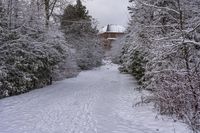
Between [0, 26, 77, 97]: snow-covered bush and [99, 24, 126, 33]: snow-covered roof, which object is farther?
[99, 24, 126, 33]: snow-covered roof

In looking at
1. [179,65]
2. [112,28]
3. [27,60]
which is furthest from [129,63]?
[112,28]

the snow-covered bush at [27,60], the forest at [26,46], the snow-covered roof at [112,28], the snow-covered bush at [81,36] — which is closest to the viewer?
the snow-covered bush at [27,60]

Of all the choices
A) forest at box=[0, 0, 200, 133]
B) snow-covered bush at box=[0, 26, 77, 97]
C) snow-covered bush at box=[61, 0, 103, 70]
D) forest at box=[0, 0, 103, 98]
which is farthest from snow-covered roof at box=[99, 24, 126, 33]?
snow-covered bush at box=[0, 26, 77, 97]

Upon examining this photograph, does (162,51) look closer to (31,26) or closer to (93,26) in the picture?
(31,26)

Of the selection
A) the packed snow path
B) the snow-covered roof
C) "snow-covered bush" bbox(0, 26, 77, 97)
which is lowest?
the packed snow path

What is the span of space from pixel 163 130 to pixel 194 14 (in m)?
4.45

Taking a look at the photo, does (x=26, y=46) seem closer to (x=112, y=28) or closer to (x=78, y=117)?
(x=78, y=117)

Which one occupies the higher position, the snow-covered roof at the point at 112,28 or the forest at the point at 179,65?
Result: the snow-covered roof at the point at 112,28

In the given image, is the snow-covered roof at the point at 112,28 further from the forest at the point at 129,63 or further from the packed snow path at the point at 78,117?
the packed snow path at the point at 78,117

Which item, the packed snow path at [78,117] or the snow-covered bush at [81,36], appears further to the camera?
the snow-covered bush at [81,36]

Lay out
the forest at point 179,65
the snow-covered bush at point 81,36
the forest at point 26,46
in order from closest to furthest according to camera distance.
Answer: the forest at point 179,65, the forest at point 26,46, the snow-covered bush at point 81,36

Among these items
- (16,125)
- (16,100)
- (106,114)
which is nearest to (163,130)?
(106,114)

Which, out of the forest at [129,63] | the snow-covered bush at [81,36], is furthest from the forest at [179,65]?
the snow-covered bush at [81,36]

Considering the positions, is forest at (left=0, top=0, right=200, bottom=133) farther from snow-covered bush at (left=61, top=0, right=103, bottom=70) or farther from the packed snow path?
snow-covered bush at (left=61, top=0, right=103, bottom=70)
